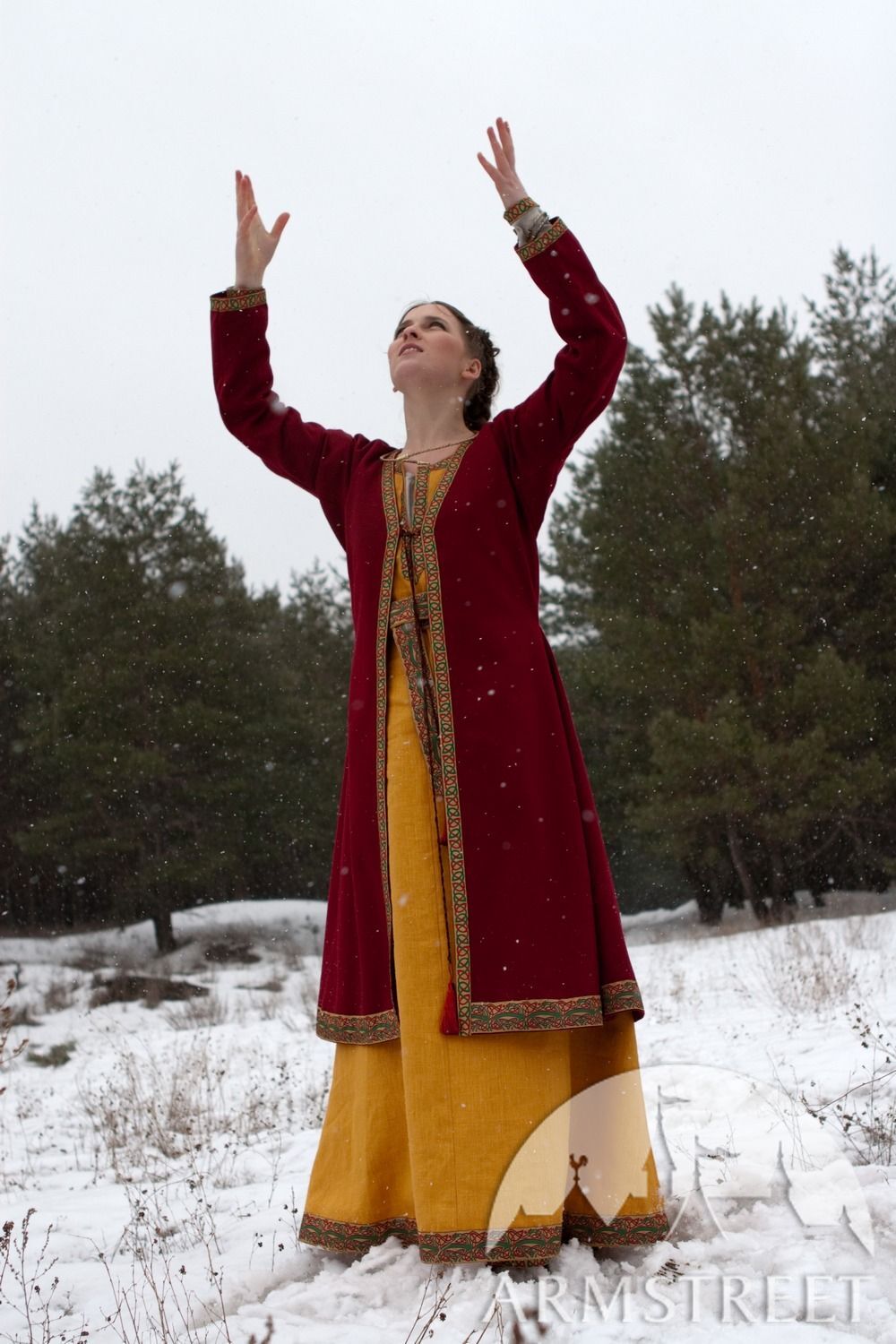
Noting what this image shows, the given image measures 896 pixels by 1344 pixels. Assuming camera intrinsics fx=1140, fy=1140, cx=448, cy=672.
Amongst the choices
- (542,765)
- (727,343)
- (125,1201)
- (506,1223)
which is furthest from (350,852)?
(727,343)

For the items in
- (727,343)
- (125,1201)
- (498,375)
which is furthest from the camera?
(727,343)

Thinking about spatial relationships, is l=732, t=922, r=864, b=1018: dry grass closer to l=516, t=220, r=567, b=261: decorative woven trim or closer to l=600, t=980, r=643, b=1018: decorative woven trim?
l=600, t=980, r=643, b=1018: decorative woven trim

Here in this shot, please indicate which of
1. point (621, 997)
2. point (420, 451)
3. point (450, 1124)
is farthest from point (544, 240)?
point (450, 1124)

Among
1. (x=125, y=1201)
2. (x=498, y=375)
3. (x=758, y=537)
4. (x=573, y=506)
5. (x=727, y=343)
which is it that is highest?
(x=727, y=343)

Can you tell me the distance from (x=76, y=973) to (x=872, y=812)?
35.1ft

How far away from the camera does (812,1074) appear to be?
4.36 m

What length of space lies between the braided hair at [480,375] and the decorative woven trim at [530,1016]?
148cm

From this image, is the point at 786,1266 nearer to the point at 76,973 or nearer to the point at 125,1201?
the point at 125,1201

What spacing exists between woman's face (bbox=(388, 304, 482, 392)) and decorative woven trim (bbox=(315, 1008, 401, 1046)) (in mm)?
1495

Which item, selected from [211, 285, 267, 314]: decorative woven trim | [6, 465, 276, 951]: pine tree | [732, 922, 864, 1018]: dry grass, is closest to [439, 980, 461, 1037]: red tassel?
[211, 285, 267, 314]: decorative woven trim

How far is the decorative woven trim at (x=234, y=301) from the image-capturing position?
2.82 meters

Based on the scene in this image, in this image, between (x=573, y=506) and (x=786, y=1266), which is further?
(x=573, y=506)

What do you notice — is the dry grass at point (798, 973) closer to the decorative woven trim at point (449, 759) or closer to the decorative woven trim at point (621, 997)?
the decorative woven trim at point (621, 997)

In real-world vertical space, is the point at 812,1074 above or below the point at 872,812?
below
